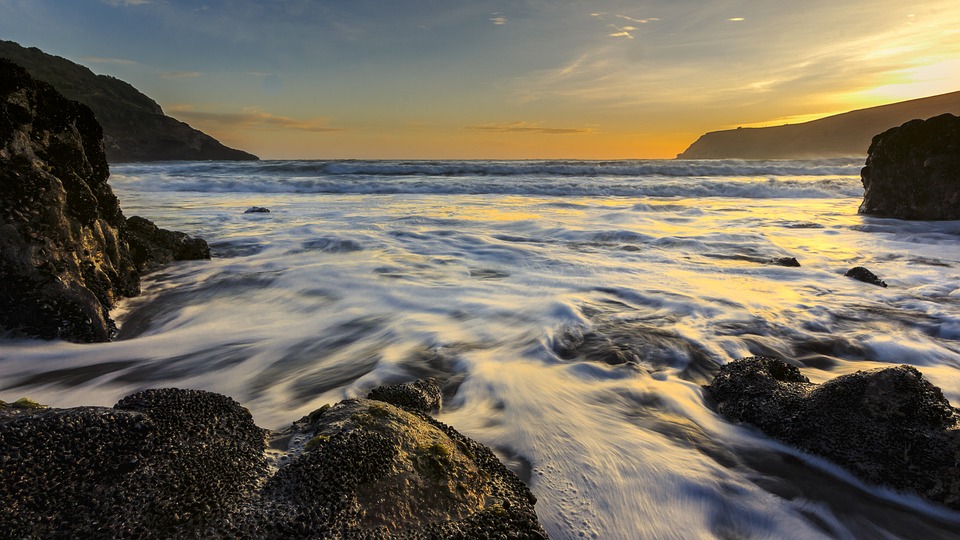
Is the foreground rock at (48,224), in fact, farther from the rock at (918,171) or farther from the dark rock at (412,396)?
the rock at (918,171)

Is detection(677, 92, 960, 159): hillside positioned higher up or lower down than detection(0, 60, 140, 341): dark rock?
higher up

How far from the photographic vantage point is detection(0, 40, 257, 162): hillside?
82250mm

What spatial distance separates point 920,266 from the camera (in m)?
6.89

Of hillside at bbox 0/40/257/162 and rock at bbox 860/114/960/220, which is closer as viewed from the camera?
rock at bbox 860/114/960/220

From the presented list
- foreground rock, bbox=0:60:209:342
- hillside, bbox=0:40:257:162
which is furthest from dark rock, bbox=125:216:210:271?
hillside, bbox=0:40:257:162

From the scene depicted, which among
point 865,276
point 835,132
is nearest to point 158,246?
point 865,276

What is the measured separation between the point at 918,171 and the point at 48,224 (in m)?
15.7

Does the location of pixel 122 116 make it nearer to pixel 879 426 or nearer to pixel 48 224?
pixel 48 224

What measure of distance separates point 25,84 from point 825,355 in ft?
23.2

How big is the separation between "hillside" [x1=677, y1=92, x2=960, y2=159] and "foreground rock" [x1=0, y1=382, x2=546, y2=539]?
120m

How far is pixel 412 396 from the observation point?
8.73 feet

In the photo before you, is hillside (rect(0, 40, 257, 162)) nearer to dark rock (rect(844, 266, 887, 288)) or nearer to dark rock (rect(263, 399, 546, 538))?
dark rock (rect(844, 266, 887, 288))

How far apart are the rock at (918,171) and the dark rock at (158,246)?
1470 cm

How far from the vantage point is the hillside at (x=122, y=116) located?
3238 inches
